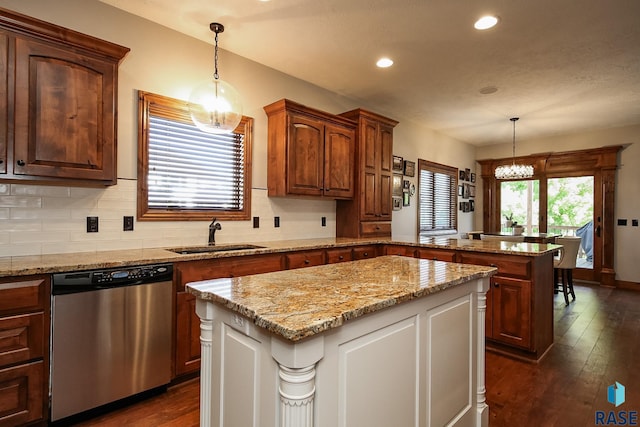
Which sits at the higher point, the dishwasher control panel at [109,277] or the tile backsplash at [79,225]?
the tile backsplash at [79,225]

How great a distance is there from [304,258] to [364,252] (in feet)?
2.97

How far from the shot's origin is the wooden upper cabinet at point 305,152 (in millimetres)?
3410

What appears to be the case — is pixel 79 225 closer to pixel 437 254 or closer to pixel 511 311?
pixel 437 254

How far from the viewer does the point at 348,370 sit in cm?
112

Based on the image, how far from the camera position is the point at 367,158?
415 cm

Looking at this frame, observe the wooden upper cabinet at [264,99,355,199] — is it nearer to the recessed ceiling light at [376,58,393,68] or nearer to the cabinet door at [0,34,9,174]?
the recessed ceiling light at [376,58,393,68]

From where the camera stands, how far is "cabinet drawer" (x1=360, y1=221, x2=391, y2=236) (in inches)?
163

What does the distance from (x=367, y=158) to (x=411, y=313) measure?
2.98m

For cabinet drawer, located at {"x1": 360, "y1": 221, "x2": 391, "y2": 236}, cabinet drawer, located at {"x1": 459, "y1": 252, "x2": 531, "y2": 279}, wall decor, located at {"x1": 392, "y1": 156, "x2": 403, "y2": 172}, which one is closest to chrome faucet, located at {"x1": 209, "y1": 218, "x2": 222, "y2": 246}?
cabinet drawer, located at {"x1": 360, "y1": 221, "x2": 391, "y2": 236}

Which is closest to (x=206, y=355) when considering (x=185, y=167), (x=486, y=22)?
(x=185, y=167)

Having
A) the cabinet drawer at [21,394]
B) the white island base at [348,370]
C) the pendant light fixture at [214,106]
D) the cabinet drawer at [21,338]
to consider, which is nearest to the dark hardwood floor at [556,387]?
the cabinet drawer at [21,394]

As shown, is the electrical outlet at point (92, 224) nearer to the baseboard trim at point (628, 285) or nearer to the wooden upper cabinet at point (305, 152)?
the wooden upper cabinet at point (305, 152)

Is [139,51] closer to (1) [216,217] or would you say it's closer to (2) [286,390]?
(1) [216,217]

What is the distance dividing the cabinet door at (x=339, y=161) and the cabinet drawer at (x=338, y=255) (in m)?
0.70
